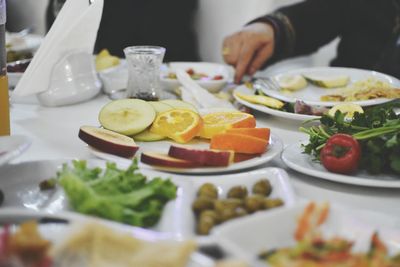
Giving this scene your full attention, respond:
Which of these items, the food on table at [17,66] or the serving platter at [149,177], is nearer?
the serving platter at [149,177]

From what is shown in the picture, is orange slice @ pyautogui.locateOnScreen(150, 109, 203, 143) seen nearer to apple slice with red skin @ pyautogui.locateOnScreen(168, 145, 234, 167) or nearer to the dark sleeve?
apple slice with red skin @ pyautogui.locateOnScreen(168, 145, 234, 167)

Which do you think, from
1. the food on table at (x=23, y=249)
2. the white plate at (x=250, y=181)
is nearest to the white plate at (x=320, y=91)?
the white plate at (x=250, y=181)

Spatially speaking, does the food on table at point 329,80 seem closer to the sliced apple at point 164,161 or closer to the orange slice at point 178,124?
the orange slice at point 178,124

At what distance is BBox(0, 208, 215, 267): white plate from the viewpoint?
724 millimetres

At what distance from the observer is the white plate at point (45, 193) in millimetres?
934

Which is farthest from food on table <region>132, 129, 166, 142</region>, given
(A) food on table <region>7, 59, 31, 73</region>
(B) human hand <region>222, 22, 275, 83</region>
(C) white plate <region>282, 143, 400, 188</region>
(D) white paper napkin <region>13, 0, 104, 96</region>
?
(B) human hand <region>222, 22, 275, 83</region>

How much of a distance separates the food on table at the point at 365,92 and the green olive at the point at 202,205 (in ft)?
3.21

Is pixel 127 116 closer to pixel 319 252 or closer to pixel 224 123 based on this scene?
pixel 224 123

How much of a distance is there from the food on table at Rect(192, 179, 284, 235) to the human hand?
125 centimetres

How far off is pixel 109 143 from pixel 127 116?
175mm

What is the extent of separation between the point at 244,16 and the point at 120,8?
1133 mm

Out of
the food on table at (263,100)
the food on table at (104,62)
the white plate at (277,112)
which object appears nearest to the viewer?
the white plate at (277,112)

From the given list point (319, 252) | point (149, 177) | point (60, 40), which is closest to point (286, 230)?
point (319, 252)

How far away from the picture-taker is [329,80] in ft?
6.74
